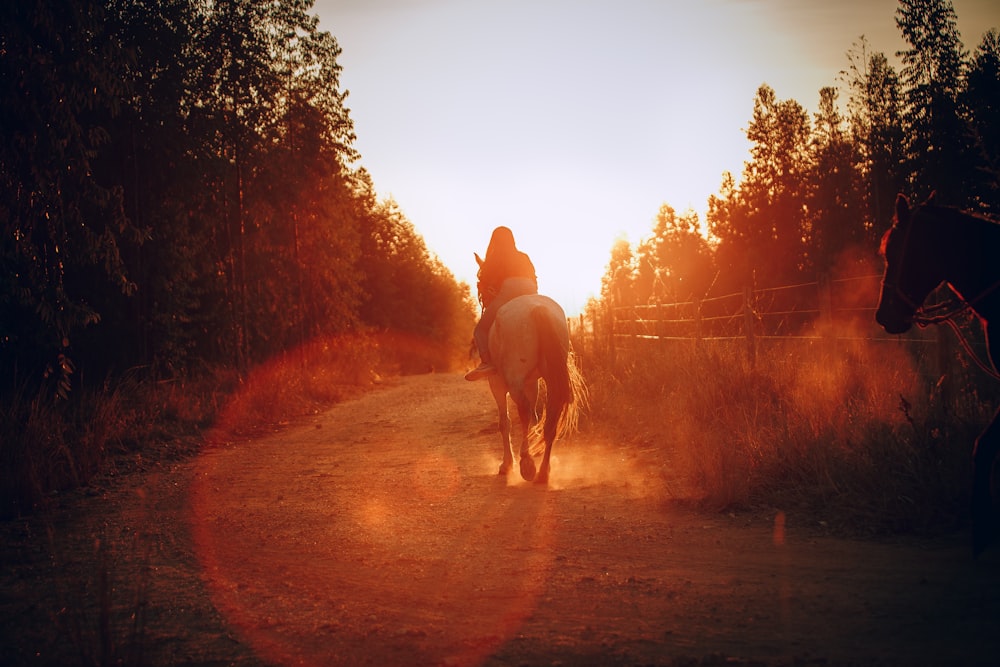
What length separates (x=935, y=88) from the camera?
101ft

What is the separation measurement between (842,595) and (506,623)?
175cm

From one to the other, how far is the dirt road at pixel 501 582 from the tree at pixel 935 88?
30223 mm

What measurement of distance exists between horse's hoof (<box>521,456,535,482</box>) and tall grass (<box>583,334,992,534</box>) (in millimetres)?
1459

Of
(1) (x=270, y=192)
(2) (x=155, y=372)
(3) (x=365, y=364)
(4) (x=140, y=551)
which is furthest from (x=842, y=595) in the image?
(3) (x=365, y=364)

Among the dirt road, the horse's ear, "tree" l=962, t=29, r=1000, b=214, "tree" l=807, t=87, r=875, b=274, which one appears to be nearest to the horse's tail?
the dirt road

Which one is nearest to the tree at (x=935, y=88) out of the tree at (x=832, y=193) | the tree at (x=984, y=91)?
the tree at (x=984, y=91)

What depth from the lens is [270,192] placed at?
21953 millimetres

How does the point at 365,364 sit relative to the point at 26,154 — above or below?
below

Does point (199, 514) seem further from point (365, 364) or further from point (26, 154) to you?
point (365, 364)

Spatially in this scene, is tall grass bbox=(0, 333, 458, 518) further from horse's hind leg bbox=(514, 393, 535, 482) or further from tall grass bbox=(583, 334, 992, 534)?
tall grass bbox=(583, 334, 992, 534)

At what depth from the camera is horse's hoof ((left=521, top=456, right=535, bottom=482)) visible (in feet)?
24.5

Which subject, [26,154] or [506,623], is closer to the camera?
[506,623]

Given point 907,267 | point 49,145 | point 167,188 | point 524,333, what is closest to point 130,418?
point 49,145

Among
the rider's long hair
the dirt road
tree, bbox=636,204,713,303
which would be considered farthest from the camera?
tree, bbox=636,204,713,303
